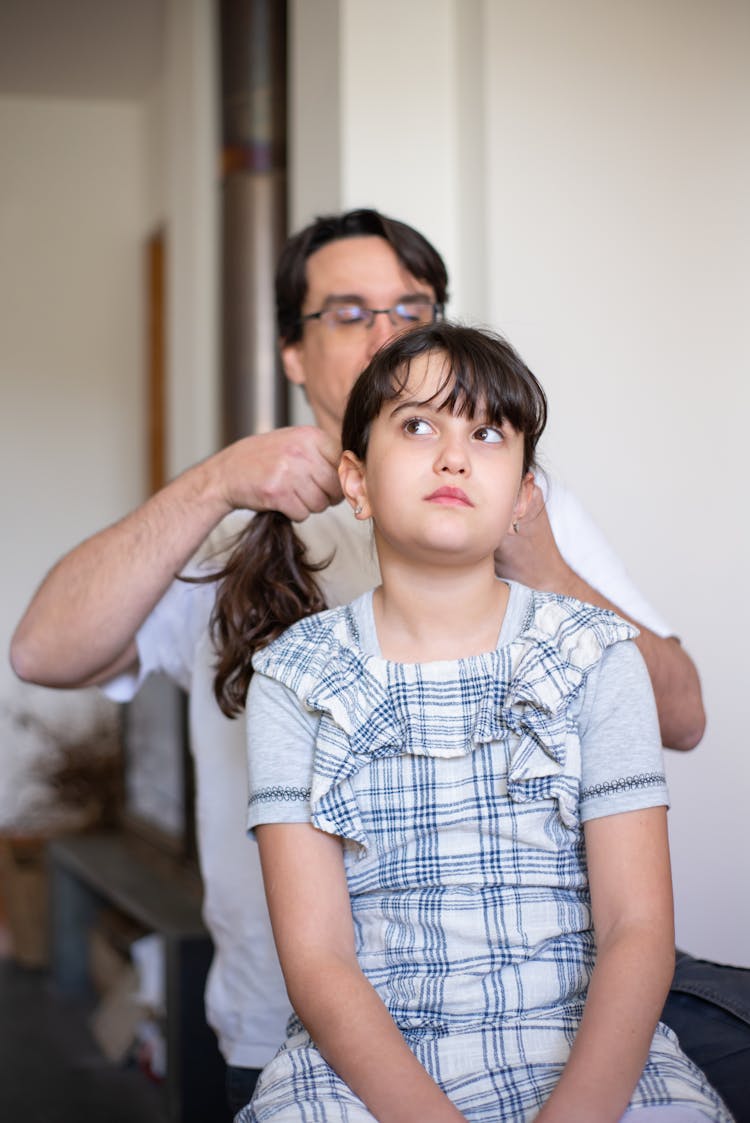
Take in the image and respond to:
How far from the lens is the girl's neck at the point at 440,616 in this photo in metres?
1.17

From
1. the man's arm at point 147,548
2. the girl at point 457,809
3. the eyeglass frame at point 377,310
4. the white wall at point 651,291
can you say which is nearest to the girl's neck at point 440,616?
the girl at point 457,809

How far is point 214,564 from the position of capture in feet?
5.37

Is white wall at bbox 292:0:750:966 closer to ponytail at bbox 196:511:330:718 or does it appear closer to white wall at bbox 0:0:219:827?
ponytail at bbox 196:511:330:718

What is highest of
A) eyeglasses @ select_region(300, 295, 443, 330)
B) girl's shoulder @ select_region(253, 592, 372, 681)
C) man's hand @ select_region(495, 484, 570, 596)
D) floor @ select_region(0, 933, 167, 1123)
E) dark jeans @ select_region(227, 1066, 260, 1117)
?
eyeglasses @ select_region(300, 295, 443, 330)

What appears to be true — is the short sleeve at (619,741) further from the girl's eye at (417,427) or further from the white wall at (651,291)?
the white wall at (651,291)

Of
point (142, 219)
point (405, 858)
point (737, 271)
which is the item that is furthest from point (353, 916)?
point (142, 219)

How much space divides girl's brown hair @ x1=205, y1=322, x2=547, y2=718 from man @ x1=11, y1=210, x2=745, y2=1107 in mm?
58

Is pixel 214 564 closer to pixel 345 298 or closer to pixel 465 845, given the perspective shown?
pixel 345 298

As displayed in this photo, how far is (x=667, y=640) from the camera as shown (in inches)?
59.9

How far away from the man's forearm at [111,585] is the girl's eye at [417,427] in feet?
1.11

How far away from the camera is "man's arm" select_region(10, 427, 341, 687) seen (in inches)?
53.7

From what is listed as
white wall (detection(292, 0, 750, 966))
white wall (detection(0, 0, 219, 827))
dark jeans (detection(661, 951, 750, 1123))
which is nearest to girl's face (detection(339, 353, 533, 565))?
dark jeans (detection(661, 951, 750, 1123))

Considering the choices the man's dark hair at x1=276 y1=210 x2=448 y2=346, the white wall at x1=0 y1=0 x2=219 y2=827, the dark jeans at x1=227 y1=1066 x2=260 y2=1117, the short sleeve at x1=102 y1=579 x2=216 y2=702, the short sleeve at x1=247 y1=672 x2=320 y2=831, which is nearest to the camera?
the short sleeve at x1=247 y1=672 x2=320 y2=831

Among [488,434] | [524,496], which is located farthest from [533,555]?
[488,434]
